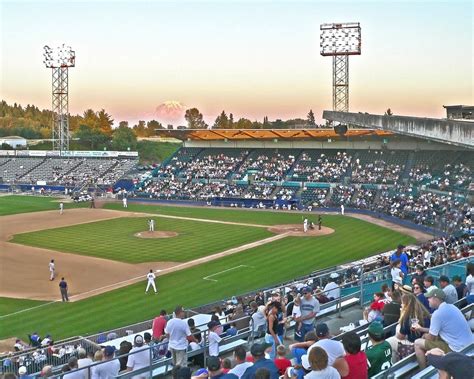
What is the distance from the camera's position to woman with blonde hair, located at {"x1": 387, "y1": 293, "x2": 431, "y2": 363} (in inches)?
292

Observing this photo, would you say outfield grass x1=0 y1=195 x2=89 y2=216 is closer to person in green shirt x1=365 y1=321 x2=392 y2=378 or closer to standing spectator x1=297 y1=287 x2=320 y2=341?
standing spectator x1=297 y1=287 x2=320 y2=341

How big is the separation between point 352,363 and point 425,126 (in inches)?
531

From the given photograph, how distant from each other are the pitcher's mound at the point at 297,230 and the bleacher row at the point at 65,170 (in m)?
34.3

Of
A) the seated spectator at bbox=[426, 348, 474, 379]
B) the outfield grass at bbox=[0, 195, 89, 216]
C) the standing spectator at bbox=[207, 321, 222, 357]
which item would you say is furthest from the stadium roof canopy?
the seated spectator at bbox=[426, 348, 474, 379]

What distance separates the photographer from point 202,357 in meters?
10.4

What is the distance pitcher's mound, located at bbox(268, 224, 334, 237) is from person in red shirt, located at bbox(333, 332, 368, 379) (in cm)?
3214

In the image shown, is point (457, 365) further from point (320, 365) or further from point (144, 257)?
point (144, 257)

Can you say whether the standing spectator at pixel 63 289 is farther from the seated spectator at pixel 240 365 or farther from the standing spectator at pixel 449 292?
the seated spectator at pixel 240 365

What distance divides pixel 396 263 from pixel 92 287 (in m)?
16.4

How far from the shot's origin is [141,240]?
36719 mm

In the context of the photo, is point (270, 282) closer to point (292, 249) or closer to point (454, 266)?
point (292, 249)

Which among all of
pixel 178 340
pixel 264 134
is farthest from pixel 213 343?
pixel 264 134

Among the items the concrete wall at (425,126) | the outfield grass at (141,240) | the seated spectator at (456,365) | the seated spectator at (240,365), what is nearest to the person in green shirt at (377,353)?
the seated spectator at (240,365)

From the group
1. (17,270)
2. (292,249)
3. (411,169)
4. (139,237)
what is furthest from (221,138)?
(17,270)
